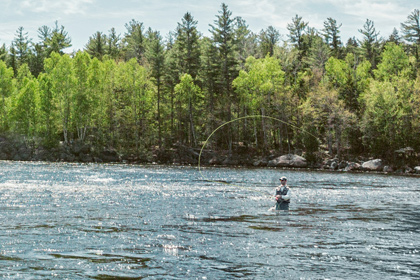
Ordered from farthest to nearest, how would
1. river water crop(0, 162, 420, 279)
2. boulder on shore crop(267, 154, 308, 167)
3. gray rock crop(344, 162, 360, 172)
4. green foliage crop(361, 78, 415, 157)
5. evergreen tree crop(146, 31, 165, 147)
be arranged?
evergreen tree crop(146, 31, 165, 147) < boulder on shore crop(267, 154, 308, 167) < green foliage crop(361, 78, 415, 157) < gray rock crop(344, 162, 360, 172) < river water crop(0, 162, 420, 279)

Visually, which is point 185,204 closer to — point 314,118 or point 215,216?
point 215,216

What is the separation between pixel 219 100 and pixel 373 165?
31.7 meters

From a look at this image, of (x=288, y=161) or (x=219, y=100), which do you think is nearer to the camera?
(x=288, y=161)

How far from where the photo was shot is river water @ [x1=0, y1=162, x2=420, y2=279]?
12.5 metres

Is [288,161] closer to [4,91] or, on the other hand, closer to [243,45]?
[243,45]

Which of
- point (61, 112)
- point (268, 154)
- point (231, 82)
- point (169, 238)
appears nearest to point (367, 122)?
point (268, 154)

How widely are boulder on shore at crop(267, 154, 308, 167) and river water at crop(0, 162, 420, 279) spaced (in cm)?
4285

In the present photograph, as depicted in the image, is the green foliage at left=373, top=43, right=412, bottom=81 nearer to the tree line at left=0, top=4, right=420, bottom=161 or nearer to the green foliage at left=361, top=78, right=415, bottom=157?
the tree line at left=0, top=4, right=420, bottom=161

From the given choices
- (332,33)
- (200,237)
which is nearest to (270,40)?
(332,33)

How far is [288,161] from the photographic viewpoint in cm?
7400

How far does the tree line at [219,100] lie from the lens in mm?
76000

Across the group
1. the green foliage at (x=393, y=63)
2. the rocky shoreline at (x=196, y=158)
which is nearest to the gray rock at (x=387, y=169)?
the rocky shoreline at (x=196, y=158)

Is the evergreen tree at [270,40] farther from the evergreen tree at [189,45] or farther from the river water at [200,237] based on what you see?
the river water at [200,237]

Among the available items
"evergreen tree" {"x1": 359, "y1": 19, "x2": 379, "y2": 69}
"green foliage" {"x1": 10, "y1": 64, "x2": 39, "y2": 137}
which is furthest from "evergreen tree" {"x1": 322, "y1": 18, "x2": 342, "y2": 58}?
"green foliage" {"x1": 10, "y1": 64, "x2": 39, "y2": 137}
